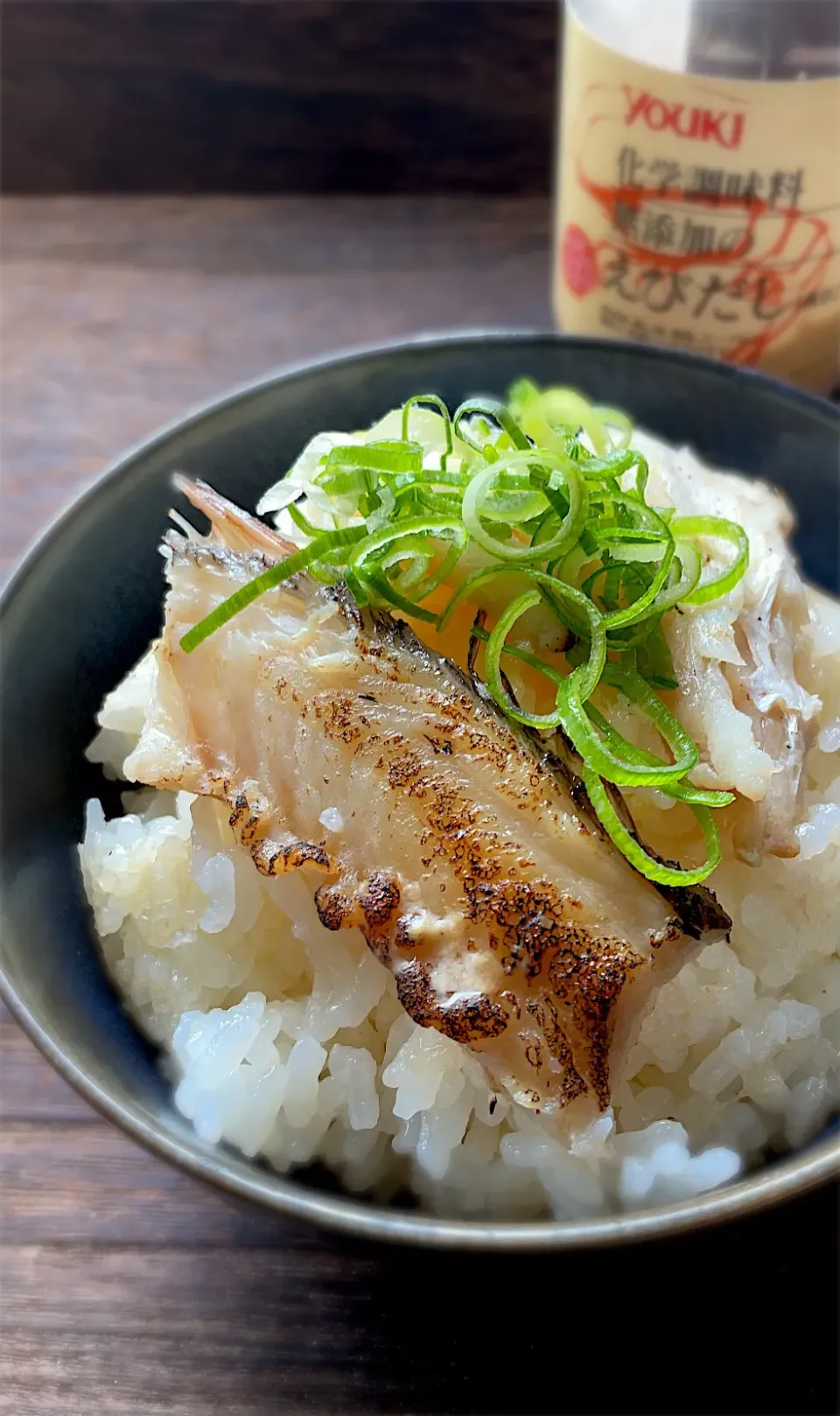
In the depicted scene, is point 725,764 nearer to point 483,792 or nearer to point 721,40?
point 483,792

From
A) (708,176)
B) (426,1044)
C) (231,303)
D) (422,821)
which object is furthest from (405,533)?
(231,303)

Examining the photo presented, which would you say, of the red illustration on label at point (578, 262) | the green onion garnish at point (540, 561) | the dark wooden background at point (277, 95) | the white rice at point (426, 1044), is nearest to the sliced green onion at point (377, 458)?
the green onion garnish at point (540, 561)

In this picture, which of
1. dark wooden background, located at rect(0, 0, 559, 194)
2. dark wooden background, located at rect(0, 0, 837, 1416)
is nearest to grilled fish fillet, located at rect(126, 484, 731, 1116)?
dark wooden background, located at rect(0, 0, 837, 1416)

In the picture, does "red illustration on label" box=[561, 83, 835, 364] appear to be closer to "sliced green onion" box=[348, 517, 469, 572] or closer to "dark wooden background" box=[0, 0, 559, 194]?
"dark wooden background" box=[0, 0, 559, 194]

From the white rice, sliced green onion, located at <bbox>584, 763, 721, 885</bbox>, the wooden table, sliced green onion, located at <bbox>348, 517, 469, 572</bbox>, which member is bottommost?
the wooden table

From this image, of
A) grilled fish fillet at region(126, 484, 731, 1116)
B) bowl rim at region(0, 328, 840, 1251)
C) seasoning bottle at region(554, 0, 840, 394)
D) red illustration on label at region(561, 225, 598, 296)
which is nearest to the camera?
bowl rim at region(0, 328, 840, 1251)

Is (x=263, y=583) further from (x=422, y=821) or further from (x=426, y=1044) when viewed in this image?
(x=426, y=1044)

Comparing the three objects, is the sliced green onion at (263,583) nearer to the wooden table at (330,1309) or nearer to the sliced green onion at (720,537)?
the sliced green onion at (720,537)
